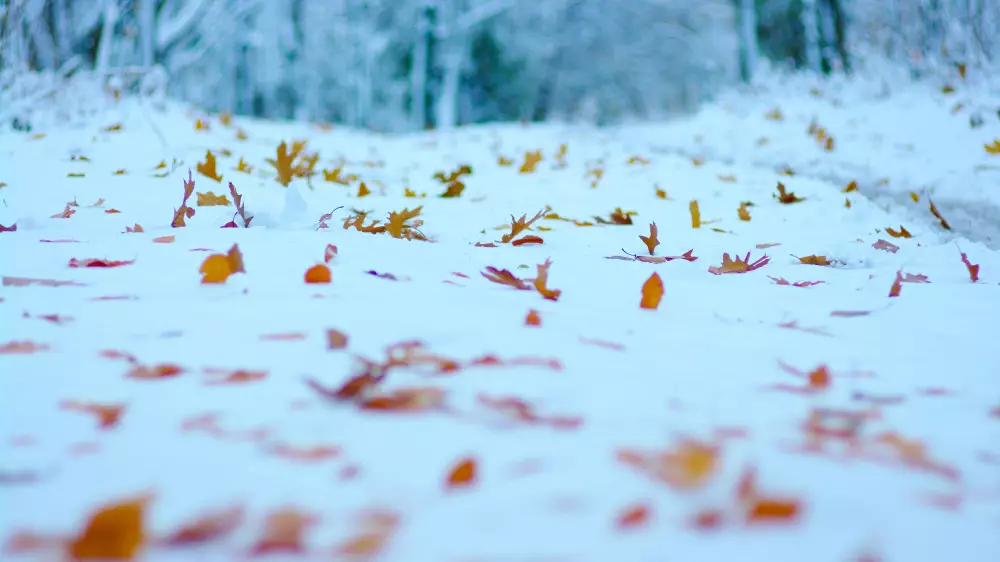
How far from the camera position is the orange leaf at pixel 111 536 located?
1.82ft

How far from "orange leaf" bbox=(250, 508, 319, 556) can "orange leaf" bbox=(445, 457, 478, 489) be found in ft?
0.45

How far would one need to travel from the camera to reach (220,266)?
1.33 meters

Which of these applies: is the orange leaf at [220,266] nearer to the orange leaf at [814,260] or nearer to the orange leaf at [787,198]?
the orange leaf at [814,260]

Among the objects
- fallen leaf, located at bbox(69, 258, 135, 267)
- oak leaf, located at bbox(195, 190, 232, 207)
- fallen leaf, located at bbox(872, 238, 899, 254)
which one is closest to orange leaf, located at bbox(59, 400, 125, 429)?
fallen leaf, located at bbox(69, 258, 135, 267)

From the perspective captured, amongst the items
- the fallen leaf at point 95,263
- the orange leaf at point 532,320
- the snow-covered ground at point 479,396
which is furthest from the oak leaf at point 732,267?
the fallen leaf at point 95,263

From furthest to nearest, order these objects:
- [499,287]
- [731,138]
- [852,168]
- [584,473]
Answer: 1. [731,138]
2. [852,168]
3. [499,287]
4. [584,473]

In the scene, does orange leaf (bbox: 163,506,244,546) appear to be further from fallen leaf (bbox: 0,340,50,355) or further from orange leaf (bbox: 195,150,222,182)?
orange leaf (bbox: 195,150,222,182)

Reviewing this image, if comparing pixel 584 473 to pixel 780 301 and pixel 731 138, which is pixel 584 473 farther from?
pixel 731 138

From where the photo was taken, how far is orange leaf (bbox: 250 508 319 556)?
0.57 metres

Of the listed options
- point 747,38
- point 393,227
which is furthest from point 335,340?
point 747,38

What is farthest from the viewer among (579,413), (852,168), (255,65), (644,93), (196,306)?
(644,93)

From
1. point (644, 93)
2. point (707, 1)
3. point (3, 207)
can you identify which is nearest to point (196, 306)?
point (3, 207)

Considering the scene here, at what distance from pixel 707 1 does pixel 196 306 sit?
63.6 ft

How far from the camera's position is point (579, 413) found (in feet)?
2.71
